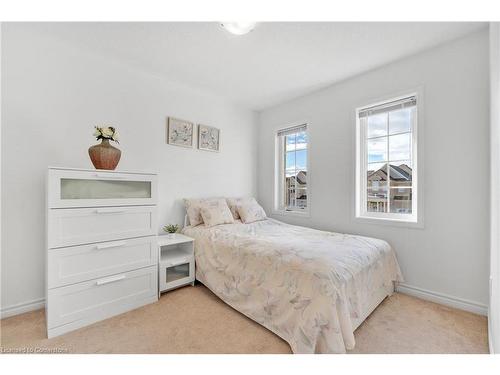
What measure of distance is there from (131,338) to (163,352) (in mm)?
295

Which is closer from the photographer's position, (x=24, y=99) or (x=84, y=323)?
(x=84, y=323)

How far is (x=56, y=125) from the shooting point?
2012mm

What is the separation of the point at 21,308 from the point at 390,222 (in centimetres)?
343

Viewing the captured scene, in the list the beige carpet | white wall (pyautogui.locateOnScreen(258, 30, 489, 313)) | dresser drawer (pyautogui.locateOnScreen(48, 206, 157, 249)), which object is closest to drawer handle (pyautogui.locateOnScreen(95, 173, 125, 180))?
dresser drawer (pyautogui.locateOnScreen(48, 206, 157, 249))

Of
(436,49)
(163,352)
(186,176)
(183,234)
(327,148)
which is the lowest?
(163,352)

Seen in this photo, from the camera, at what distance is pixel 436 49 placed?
6.64 ft

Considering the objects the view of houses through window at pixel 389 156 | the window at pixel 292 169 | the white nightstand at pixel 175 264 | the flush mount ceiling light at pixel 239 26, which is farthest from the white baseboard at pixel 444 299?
the flush mount ceiling light at pixel 239 26

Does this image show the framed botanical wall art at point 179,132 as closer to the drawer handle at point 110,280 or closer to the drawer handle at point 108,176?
A: the drawer handle at point 108,176

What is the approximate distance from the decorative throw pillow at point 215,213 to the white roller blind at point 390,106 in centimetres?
198

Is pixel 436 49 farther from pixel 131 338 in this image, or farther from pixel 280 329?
pixel 131 338

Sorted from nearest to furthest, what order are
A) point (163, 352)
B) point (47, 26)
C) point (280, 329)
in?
point (163, 352) → point (280, 329) → point (47, 26)

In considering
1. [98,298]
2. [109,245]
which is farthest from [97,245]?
[98,298]
